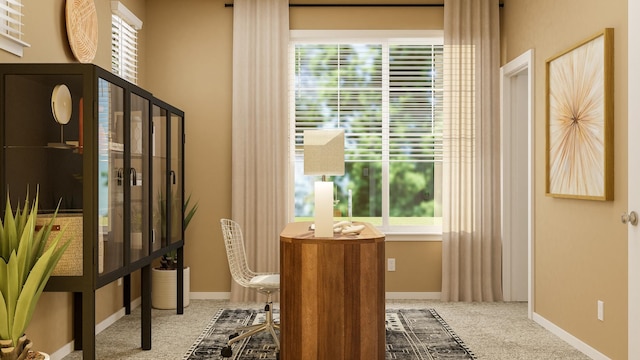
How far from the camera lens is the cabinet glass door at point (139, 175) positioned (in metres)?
3.55

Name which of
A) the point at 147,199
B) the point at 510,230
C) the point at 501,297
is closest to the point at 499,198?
the point at 510,230

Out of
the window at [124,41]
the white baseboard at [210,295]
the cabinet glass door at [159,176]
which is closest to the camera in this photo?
the cabinet glass door at [159,176]

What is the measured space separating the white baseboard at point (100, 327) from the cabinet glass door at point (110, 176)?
77 centimetres

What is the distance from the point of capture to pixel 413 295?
5.37 meters

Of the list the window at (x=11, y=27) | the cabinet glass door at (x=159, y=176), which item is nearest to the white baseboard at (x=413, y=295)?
the cabinet glass door at (x=159, y=176)

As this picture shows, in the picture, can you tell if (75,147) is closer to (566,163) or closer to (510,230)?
(566,163)

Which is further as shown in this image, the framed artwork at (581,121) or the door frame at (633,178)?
the framed artwork at (581,121)

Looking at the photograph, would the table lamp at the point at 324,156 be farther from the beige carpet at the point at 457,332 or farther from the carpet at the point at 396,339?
the beige carpet at the point at 457,332

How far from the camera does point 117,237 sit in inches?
130

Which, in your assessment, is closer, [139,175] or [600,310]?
[600,310]

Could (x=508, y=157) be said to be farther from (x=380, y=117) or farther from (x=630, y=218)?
(x=630, y=218)

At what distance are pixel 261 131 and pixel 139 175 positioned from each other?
1735 millimetres

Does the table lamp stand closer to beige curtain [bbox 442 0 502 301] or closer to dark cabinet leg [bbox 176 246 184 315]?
dark cabinet leg [bbox 176 246 184 315]

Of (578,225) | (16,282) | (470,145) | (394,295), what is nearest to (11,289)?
(16,282)
